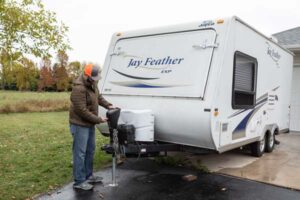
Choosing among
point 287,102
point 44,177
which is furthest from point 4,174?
point 287,102

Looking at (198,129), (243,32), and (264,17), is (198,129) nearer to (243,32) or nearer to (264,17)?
(243,32)

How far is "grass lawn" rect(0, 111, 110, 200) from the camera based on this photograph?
5.13 meters

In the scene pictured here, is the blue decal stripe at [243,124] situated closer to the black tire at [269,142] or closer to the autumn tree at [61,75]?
the black tire at [269,142]

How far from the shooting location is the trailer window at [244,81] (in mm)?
5434

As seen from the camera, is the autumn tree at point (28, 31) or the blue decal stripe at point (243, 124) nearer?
the blue decal stripe at point (243, 124)

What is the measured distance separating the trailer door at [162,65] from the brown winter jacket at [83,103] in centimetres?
98

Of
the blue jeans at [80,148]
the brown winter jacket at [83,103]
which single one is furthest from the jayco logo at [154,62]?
the blue jeans at [80,148]

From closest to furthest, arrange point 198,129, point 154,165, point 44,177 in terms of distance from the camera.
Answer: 1. point 198,129
2. point 44,177
3. point 154,165

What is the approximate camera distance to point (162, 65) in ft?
17.8

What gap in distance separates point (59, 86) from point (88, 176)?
42.1 metres

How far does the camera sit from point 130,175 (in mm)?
5766

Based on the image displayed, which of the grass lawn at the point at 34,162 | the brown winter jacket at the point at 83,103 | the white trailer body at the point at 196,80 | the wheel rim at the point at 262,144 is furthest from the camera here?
the wheel rim at the point at 262,144

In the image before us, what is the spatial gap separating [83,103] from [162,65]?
152 cm

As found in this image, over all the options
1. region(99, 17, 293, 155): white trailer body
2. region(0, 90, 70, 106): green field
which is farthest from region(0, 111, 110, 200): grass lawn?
region(0, 90, 70, 106): green field
